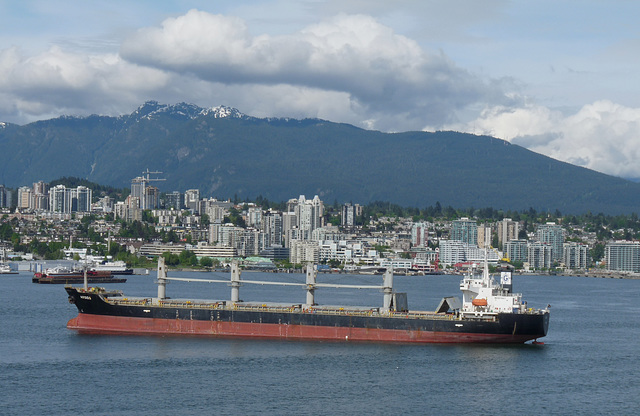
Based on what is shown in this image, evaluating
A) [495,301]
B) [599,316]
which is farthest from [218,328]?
[599,316]

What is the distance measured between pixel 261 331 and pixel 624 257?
150m

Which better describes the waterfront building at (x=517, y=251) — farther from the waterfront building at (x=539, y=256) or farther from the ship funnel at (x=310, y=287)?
the ship funnel at (x=310, y=287)

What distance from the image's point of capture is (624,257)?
18850cm

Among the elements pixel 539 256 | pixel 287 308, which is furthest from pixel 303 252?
pixel 287 308

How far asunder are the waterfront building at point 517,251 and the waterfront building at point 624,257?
16.9 metres

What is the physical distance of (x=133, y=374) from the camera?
41094 mm

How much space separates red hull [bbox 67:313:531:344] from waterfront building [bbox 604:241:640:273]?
145932 mm

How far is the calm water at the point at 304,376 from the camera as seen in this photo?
1423 inches

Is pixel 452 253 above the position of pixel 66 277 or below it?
above

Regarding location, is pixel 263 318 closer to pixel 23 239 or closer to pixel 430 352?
pixel 430 352

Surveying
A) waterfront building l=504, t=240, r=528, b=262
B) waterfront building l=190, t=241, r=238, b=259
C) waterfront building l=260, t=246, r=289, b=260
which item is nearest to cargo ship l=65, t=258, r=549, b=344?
waterfront building l=190, t=241, r=238, b=259

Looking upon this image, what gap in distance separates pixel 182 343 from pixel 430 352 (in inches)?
501

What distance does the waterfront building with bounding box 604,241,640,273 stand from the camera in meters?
187

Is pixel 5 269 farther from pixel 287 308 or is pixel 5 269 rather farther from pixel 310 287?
pixel 287 308
